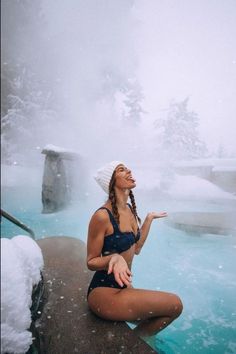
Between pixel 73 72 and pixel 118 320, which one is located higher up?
pixel 73 72

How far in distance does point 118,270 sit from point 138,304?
0.46m

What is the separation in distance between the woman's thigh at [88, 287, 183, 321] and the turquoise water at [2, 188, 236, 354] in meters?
0.42

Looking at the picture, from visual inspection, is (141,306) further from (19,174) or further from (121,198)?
(19,174)

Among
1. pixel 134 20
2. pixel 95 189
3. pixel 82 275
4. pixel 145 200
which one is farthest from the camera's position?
pixel 134 20

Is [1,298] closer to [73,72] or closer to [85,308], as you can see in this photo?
[85,308]

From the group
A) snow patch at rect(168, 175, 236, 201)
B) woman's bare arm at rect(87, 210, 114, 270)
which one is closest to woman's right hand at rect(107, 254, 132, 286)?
woman's bare arm at rect(87, 210, 114, 270)

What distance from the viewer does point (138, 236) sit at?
249 cm

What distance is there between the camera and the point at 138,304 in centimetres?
187

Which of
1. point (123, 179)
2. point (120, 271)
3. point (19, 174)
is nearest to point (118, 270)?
point (120, 271)

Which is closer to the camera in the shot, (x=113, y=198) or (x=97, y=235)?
(x=97, y=235)

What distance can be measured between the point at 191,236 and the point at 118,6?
27739 millimetres

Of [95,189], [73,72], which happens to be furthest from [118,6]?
[95,189]

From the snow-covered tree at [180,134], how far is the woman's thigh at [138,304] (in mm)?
20727

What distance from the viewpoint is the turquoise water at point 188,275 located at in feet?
11.1
